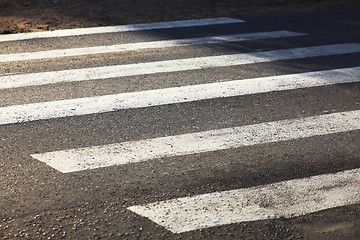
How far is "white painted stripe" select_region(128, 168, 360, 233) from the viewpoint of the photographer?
3.12m

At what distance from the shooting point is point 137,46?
269 inches

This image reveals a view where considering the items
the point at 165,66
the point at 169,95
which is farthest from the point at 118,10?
the point at 169,95

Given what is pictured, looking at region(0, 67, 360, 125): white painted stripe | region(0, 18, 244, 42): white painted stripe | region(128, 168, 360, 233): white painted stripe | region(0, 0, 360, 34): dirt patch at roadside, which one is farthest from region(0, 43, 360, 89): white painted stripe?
region(128, 168, 360, 233): white painted stripe

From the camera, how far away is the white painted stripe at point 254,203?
3.12 meters

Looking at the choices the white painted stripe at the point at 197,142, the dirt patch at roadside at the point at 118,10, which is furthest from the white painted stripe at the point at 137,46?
the white painted stripe at the point at 197,142

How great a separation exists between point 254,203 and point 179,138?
3.44 ft

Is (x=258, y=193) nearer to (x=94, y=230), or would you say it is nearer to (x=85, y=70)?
(x=94, y=230)

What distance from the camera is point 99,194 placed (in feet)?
11.0

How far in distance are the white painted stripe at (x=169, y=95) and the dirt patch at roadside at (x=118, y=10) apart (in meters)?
3.07

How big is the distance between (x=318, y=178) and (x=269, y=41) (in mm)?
3730

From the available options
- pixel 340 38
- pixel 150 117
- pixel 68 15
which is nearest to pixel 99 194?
pixel 150 117

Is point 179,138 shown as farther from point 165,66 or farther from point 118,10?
→ point 118,10

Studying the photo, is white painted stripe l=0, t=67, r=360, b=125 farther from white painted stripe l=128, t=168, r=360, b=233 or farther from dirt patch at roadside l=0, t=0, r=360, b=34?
dirt patch at roadside l=0, t=0, r=360, b=34

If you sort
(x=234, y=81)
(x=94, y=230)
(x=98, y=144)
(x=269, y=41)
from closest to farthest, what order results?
1. (x=94, y=230)
2. (x=98, y=144)
3. (x=234, y=81)
4. (x=269, y=41)
